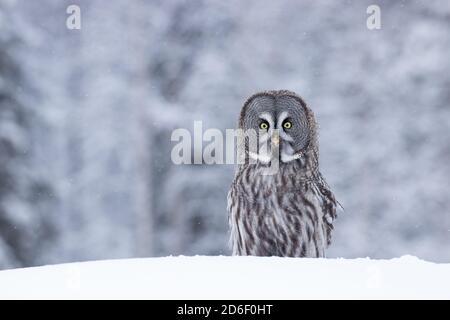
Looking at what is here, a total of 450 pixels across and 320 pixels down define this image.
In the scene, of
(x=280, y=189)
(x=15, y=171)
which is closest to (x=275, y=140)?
(x=280, y=189)

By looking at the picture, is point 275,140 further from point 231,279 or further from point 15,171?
point 15,171

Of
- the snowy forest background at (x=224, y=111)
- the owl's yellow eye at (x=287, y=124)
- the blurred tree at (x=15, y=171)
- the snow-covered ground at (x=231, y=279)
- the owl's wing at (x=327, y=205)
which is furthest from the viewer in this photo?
the snowy forest background at (x=224, y=111)

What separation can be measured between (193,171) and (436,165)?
4.56 m

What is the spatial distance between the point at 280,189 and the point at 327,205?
1.09 feet

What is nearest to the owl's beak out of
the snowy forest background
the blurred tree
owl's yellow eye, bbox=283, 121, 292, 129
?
owl's yellow eye, bbox=283, 121, 292, 129

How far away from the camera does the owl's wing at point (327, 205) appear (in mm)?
4430

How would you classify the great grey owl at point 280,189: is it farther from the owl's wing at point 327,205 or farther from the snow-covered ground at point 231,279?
the snow-covered ground at point 231,279

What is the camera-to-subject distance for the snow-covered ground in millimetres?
2461

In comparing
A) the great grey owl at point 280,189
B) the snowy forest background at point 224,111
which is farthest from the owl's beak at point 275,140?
the snowy forest background at point 224,111

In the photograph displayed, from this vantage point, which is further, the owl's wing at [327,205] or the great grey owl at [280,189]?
the owl's wing at [327,205]

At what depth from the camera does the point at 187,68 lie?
13016 millimetres

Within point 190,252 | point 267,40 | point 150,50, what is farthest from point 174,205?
point 267,40
